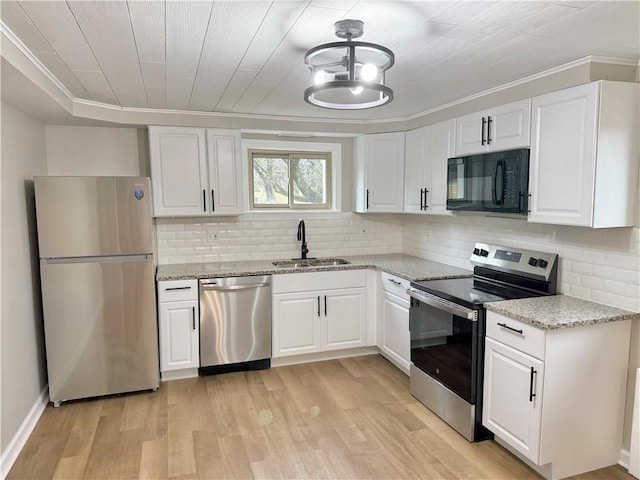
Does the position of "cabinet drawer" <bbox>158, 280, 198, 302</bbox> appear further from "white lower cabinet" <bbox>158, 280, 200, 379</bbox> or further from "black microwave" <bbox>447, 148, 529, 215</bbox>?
"black microwave" <bbox>447, 148, 529, 215</bbox>

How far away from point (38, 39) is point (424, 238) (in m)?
3.46

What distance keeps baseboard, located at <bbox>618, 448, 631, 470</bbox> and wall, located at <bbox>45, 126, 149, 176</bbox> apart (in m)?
4.04

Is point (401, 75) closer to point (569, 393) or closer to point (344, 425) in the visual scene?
point (569, 393)

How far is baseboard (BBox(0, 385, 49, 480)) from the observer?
7.82 feet

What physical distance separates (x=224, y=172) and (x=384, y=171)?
1.53 meters

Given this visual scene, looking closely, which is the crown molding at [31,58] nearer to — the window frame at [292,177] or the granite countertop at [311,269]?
the granite countertop at [311,269]

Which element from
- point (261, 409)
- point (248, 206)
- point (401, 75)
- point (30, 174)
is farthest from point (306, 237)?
point (30, 174)

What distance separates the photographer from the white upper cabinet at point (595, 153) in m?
2.26

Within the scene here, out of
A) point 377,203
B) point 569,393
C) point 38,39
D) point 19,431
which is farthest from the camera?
point 377,203

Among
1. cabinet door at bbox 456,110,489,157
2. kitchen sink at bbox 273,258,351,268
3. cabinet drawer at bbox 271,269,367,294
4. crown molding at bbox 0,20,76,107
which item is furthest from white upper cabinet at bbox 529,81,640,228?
crown molding at bbox 0,20,76,107

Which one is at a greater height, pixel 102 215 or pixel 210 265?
pixel 102 215

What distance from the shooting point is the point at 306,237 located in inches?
174

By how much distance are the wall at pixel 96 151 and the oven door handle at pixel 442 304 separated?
262 centimetres

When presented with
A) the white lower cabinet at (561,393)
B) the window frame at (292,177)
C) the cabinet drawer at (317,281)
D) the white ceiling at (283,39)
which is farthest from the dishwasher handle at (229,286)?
the white lower cabinet at (561,393)
